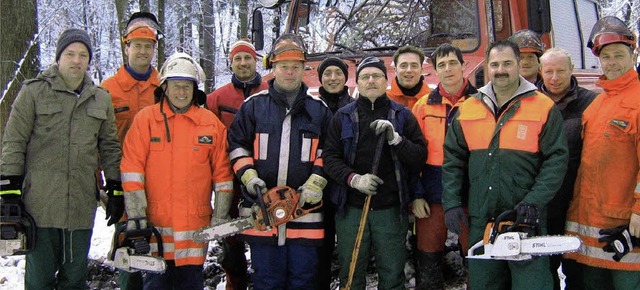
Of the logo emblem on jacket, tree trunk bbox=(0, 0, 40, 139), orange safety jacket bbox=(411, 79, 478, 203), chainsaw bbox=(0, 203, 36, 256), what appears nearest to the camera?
chainsaw bbox=(0, 203, 36, 256)

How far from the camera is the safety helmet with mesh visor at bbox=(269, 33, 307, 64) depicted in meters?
3.92

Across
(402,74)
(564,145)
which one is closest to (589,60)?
(402,74)

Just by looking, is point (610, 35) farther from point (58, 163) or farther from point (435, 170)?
point (58, 163)

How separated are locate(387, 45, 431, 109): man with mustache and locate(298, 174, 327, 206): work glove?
1.17m

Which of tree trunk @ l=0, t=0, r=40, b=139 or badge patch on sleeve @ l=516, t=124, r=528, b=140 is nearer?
badge patch on sleeve @ l=516, t=124, r=528, b=140

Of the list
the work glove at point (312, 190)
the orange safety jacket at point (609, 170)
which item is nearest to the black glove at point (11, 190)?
the work glove at point (312, 190)

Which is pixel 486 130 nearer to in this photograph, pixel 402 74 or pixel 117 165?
pixel 402 74

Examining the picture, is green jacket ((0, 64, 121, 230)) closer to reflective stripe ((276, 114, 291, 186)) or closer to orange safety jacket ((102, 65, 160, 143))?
orange safety jacket ((102, 65, 160, 143))

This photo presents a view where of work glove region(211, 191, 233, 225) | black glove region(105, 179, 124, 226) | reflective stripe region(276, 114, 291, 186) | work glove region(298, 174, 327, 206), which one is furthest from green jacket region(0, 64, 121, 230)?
work glove region(298, 174, 327, 206)

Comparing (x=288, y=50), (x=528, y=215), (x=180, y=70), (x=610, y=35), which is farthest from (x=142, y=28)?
(x=610, y=35)

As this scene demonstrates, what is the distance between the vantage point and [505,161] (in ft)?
11.0

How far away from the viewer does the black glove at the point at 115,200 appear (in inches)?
151

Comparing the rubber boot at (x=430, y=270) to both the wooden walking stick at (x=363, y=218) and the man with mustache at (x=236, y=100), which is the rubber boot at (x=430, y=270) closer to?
the wooden walking stick at (x=363, y=218)

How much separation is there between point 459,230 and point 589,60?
485cm
